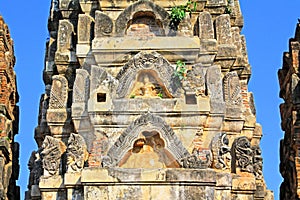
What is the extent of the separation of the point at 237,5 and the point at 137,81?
13.5ft

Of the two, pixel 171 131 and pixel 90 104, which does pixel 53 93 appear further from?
pixel 171 131

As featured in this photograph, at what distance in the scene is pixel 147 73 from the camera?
1436cm

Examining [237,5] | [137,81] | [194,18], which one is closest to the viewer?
[137,81]

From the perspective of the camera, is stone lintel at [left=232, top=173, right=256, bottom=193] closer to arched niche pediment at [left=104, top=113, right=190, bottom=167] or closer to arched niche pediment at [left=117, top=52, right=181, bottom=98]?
arched niche pediment at [left=104, top=113, right=190, bottom=167]

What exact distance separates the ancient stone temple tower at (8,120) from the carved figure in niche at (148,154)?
428 centimetres

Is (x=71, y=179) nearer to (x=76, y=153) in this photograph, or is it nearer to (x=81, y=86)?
(x=76, y=153)

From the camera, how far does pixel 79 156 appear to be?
13633 mm

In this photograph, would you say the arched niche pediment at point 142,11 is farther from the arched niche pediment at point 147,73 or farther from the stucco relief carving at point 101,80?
the stucco relief carving at point 101,80

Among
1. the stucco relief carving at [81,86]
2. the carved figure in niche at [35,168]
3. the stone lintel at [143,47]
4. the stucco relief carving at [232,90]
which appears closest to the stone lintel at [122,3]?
the stone lintel at [143,47]

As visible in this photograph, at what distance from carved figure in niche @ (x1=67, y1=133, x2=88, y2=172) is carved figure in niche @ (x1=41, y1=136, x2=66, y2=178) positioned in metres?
0.47

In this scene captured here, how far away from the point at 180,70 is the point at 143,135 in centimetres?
165

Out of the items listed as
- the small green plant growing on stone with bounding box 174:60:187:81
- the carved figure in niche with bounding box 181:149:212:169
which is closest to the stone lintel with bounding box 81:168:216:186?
the carved figure in niche with bounding box 181:149:212:169

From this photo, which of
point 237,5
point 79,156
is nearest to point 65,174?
point 79,156

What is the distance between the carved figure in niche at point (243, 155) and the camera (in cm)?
1386
